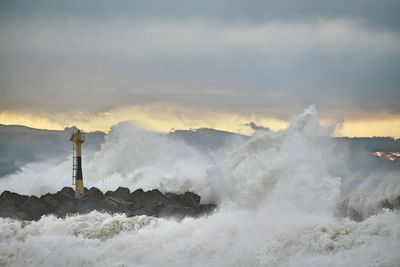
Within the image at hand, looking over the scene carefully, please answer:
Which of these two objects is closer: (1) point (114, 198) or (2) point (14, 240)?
(2) point (14, 240)

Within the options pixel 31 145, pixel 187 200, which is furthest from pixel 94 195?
pixel 31 145

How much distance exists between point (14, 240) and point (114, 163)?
1033 cm

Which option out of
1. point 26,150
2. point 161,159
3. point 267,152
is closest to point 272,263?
point 267,152

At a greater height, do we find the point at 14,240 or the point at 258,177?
the point at 258,177

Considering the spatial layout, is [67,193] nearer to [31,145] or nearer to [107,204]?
[107,204]

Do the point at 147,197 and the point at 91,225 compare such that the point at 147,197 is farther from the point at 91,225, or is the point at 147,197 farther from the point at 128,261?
the point at 128,261

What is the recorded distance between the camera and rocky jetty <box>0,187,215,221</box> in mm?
22422

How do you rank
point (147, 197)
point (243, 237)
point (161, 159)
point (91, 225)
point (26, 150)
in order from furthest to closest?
1. point (26, 150)
2. point (161, 159)
3. point (147, 197)
4. point (91, 225)
5. point (243, 237)

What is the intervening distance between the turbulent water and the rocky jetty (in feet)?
1.70

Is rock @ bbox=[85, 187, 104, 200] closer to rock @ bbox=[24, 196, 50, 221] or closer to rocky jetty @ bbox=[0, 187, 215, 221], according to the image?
rocky jetty @ bbox=[0, 187, 215, 221]

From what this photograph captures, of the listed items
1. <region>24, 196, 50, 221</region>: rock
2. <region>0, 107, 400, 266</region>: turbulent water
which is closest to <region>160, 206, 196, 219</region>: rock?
<region>0, 107, 400, 266</region>: turbulent water

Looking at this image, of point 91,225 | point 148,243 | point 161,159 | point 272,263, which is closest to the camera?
point 272,263

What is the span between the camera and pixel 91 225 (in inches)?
826

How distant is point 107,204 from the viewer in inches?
910
